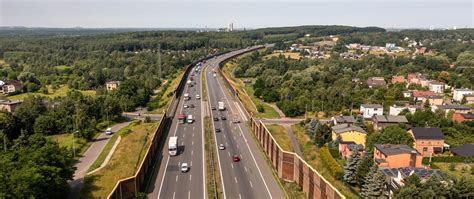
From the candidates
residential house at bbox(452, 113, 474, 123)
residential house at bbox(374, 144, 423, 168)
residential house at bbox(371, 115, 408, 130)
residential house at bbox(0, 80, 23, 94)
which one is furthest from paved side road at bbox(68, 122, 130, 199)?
residential house at bbox(452, 113, 474, 123)

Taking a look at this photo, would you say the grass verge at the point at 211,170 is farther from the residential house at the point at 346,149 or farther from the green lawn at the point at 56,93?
the green lawn at the point at 56,93

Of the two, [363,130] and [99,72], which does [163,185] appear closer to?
[363,130]

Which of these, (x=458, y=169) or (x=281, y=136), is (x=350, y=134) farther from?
(x=458, y=169)

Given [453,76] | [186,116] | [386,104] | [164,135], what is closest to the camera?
[164,135]

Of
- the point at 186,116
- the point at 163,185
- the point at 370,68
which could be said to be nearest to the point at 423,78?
the point at 370,68

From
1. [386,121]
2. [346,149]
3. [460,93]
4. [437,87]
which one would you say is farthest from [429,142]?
[437,87]

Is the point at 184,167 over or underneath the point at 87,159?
over

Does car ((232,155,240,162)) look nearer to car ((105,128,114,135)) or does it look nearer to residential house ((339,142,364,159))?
residential house ((339,142,364,159))
